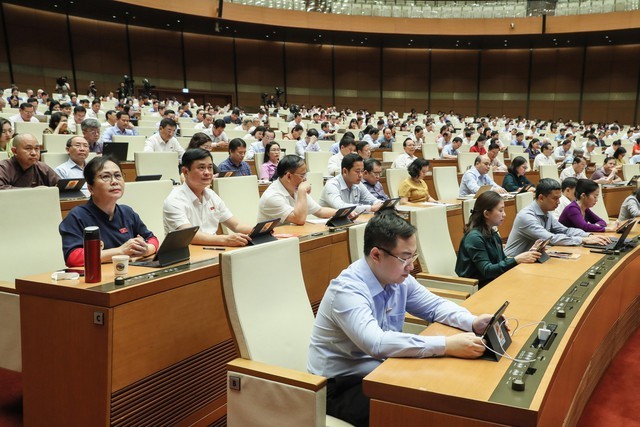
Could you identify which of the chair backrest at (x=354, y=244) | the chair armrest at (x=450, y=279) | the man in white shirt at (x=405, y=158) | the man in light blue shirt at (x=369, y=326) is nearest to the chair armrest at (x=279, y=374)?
the man in light blue shirt at (x=369, y=326)

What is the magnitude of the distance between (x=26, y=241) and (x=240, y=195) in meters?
1.67

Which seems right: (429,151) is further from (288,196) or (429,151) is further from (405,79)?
(405,79)

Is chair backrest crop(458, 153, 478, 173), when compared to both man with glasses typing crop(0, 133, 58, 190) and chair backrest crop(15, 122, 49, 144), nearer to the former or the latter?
chair backrest crop(15, 122, 49, 144)

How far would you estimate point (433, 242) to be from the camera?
313cm

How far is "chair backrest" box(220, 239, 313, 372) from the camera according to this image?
1.68m

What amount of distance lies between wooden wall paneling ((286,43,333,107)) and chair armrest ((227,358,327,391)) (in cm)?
1912

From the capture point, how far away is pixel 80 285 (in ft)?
6.06

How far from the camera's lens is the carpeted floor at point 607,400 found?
2285mm

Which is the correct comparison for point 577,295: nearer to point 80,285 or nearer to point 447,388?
point 447,388

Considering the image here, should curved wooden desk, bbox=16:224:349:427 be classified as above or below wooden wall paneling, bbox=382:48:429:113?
below

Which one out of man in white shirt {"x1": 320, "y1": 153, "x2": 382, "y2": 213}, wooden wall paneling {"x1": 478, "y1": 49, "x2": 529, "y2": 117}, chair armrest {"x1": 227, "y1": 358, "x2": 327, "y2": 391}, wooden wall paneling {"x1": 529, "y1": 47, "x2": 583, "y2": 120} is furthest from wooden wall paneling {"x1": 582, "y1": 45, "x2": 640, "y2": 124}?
chair armrest {"x1": 227, "y1": 358, "x2": 327, "y2": 391}

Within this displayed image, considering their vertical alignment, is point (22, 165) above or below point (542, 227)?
above

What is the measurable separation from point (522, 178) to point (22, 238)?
576 centimetres

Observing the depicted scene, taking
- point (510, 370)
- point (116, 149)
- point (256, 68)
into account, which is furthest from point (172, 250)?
point (256, 68)
